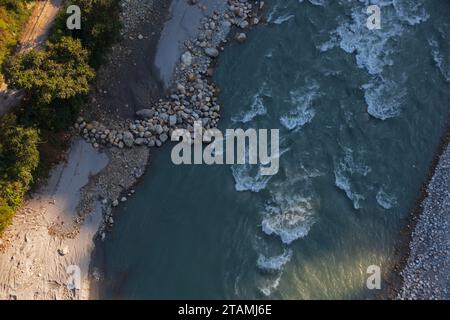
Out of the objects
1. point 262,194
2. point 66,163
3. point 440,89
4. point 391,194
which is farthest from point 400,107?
point 66,163

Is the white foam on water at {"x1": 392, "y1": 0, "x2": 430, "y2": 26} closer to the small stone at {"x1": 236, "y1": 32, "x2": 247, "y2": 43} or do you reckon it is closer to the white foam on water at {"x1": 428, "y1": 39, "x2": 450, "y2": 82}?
the white foam on water at {"x1": 428, "y1": 39, "x2": 450, "y2": 82}

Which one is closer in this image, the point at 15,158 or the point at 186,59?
the point at 15,158

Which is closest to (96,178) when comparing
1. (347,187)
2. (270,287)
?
(270,287)

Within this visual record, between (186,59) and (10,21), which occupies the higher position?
(10,21)

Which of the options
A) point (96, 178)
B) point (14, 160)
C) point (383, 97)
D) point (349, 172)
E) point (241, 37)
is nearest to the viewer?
point (14, 160)

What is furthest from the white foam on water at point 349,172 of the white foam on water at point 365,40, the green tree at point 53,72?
the green tree at point 53,72

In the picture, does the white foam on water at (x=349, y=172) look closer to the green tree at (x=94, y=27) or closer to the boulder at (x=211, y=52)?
the boulder at (x=211, y=52)

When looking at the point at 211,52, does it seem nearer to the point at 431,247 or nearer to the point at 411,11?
the point at 411,11
